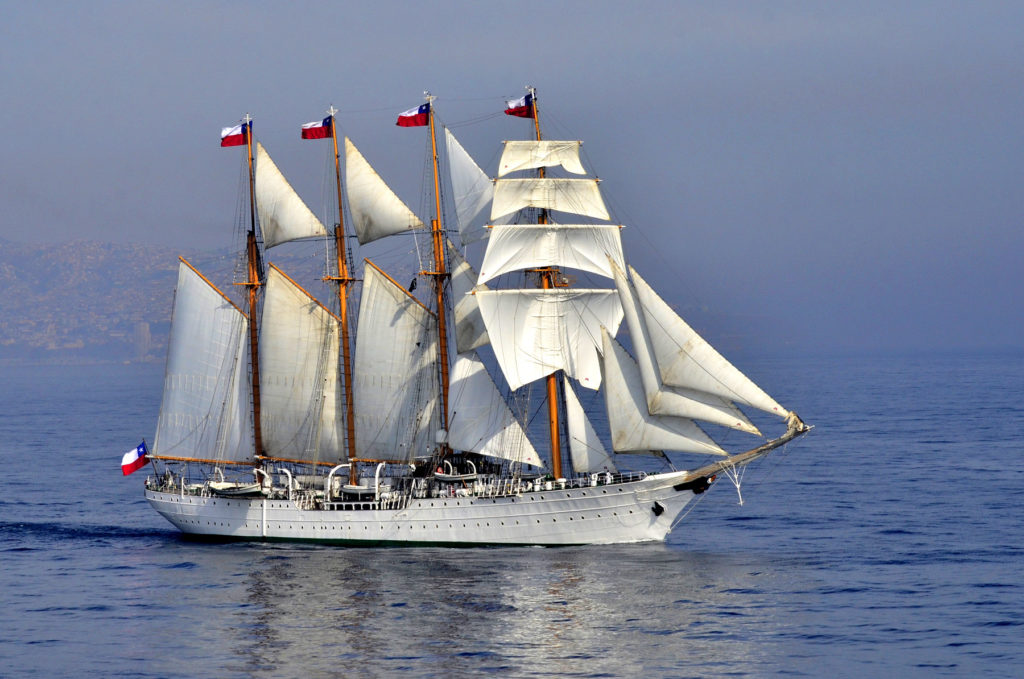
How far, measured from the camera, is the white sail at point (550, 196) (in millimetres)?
59375

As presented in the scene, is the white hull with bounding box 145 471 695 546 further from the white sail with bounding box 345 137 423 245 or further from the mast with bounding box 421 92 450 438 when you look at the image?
the white sail with bounding box 345 137 423 245

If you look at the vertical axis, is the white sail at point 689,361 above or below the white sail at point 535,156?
below

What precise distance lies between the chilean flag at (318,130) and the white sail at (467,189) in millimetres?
7055

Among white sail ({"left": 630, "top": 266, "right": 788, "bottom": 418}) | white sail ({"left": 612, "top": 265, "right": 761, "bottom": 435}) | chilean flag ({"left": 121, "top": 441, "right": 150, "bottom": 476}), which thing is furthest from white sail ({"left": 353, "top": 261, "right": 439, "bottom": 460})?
white sail ({"left": 630, "top": 266, "right": 788, "bottom": 418})

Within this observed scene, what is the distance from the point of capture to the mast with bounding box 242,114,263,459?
67.3 meters

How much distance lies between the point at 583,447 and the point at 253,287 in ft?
69.1

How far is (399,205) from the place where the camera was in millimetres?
63594

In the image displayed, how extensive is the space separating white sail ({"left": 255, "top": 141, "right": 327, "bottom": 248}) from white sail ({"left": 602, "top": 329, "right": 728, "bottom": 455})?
57.1 ft

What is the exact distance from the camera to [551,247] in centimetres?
6025

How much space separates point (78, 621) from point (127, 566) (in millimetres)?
10388

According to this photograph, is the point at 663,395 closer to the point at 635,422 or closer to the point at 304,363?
the point at 635,422

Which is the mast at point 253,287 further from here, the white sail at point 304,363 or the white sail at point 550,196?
the white sail at point 550,196

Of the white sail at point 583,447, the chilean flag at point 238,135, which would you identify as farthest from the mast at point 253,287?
the white sail at point 583,447

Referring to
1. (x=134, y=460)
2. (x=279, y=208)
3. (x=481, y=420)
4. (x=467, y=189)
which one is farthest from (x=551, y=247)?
(x=134, y=460)
